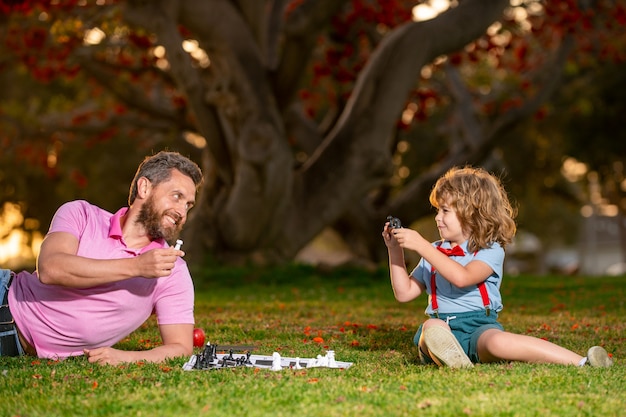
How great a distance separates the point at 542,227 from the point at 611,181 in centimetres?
1819

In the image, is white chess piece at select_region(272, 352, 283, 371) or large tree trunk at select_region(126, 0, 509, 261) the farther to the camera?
large tree trunk at select_region(126, 0, 509, 261)

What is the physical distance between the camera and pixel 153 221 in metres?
5.48

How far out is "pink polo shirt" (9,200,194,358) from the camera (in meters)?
5.52

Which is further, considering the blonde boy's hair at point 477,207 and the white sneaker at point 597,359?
the blonde boy's hair at point 477,207

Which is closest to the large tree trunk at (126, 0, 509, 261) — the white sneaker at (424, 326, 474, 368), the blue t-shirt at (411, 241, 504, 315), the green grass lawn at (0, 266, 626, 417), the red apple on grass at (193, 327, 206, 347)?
the green grass lawn at (0, 266, 626, 417)

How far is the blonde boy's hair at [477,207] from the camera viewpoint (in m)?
5.74

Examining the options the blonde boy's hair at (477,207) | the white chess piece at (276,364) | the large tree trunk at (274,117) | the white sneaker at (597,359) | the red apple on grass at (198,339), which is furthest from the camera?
the large tree trunk at (274,117)

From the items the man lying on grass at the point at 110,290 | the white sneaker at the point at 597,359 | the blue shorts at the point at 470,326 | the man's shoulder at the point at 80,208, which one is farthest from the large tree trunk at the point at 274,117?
the white sneaker at the point at 597,359

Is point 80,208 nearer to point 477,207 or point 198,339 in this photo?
point 198,339

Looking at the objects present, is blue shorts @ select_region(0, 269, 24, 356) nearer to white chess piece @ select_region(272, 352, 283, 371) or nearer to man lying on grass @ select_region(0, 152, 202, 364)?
man lying on grass @ select_region(0, 152, 202, 364)

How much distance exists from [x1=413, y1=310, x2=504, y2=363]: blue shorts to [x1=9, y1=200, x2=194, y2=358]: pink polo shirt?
5.00 ft

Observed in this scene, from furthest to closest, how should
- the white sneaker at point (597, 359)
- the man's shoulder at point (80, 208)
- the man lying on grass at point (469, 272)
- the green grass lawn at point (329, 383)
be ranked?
the man's shoulder at point (80, 208) → the man lying on grass at point (469, 272) → the white sneaker at point (597, 359) → the green grass lawn at point (329, 383)

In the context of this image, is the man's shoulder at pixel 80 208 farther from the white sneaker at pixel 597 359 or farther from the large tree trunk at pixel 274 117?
the large tree trunk at pixel 274 117

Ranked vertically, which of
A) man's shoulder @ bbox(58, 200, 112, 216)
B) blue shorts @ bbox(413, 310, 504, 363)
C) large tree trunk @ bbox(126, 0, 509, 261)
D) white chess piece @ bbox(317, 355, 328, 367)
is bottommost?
white chess piece @ bbox(317, 355, 328, 367)
